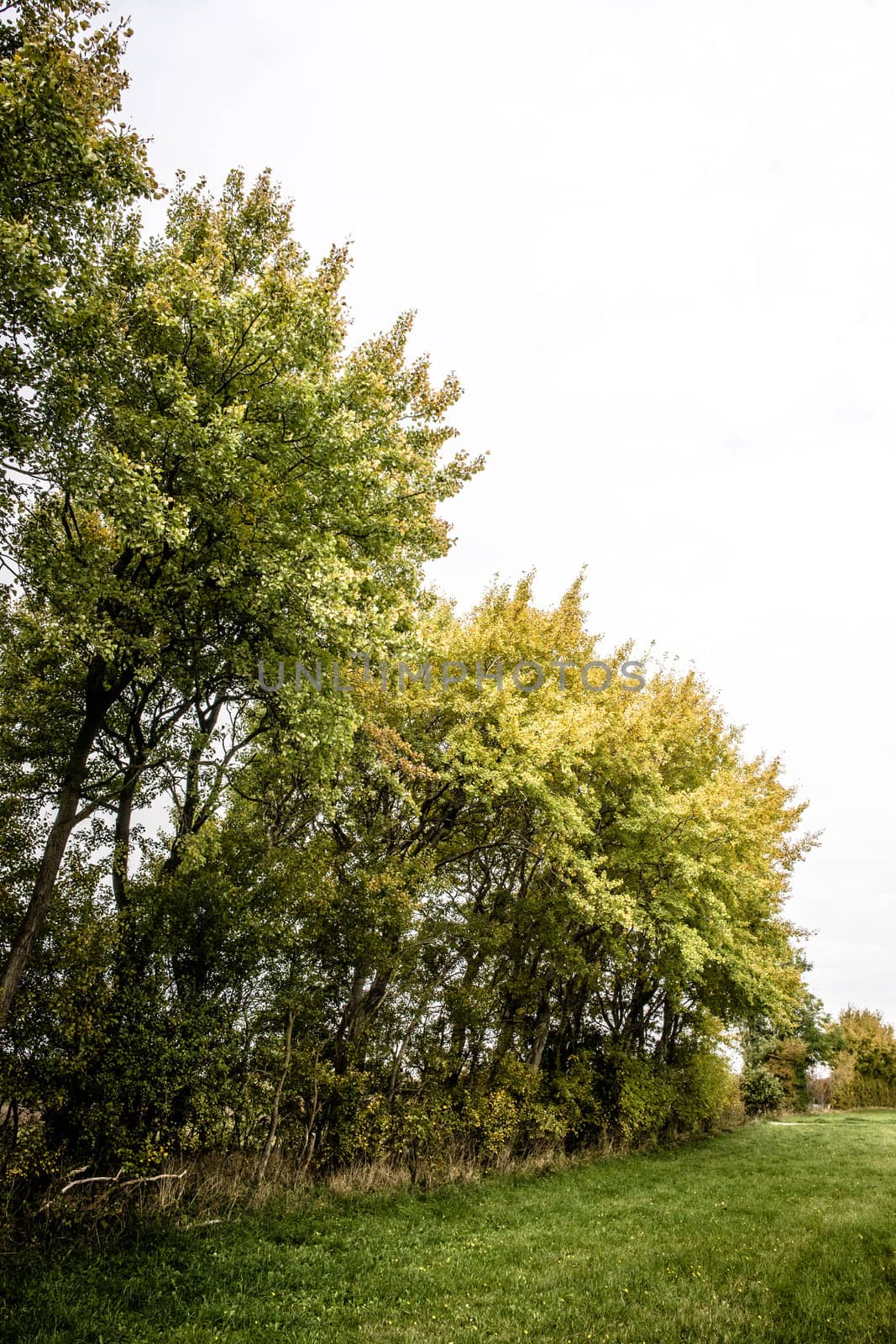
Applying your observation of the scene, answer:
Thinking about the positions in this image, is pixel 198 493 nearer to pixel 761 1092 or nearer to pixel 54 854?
pixel 54 854

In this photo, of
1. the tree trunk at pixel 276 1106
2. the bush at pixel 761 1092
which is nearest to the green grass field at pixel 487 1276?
the tree trunk at pixel 276 1106

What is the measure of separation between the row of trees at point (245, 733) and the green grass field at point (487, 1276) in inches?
66.4

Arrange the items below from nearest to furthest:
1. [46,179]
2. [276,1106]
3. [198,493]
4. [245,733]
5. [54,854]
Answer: [46,179] < [54,854] < [198,493] < [276,1106] < [245,733]

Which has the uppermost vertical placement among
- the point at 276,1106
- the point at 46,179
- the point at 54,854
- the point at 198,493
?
the point at 46,179

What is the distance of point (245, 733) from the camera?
568 inches

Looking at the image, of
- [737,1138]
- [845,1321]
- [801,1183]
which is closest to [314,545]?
[845,1321]

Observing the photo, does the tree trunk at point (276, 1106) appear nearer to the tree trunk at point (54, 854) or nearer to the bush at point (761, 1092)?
the tree trunk at point (54, 854)

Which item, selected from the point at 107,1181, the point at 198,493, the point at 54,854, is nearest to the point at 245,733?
the point at 54,854

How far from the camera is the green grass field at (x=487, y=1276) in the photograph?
245 inches

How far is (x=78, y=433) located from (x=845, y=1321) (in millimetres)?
13497

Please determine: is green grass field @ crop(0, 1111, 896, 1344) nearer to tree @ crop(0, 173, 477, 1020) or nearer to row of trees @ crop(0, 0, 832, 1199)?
row of trees @ crop(0, 0, 832, 1199)

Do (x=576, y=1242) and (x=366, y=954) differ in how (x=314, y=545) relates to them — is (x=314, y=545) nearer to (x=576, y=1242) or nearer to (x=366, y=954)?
(x=366, y=954)

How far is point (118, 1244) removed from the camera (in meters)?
8.00

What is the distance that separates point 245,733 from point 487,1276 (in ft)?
33.3
